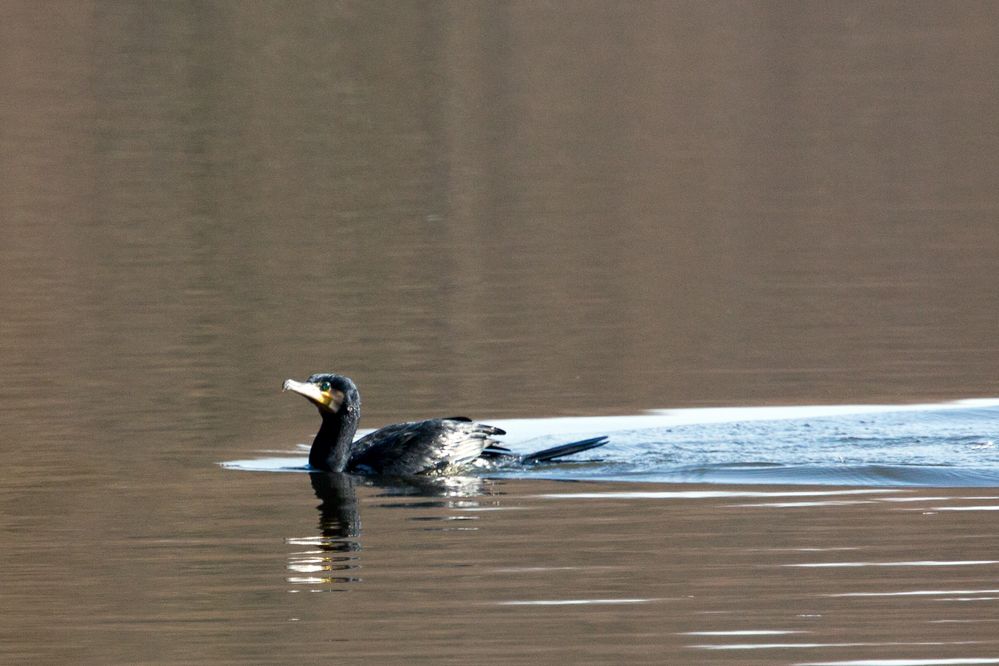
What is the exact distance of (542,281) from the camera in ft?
75.4

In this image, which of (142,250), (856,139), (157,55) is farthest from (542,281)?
(157,55)

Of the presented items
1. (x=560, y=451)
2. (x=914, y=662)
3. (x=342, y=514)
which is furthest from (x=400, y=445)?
(x=914, y=662)

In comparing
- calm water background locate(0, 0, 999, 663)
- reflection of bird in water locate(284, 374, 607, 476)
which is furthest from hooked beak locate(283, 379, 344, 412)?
calm water background locate(0, 0, 999, 663)

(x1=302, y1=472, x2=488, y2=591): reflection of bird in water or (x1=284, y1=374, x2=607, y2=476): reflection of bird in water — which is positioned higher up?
(x1=284, y1=374, x2=607, y2=476): reflection of bird in water

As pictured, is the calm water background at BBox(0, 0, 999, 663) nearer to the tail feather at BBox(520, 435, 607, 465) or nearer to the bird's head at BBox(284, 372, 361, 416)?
the tail feather at BBox(520, 435, 607, 465)

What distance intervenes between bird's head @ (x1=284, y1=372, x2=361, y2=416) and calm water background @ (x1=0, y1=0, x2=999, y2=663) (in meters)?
0.70

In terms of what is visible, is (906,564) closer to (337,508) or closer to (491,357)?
(337,508)

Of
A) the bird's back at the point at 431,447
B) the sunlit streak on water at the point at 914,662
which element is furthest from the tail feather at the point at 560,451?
the sunlit streak on water at the point at 914,662

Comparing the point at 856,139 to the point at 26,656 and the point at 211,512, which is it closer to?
the point at 211,512

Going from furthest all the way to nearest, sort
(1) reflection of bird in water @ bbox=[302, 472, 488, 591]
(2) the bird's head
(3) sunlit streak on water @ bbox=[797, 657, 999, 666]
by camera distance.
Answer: (2) the bird's head → (1) reflection of bird in water @ bbox=[302, 472, 488, 591] → (3) sunlit streak on water @ bbox=[797, 657, 999, 666]

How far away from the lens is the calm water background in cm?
1000

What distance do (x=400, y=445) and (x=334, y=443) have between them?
52 cm

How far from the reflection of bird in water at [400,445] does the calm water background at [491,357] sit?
358 mm

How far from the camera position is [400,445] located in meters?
14.1
